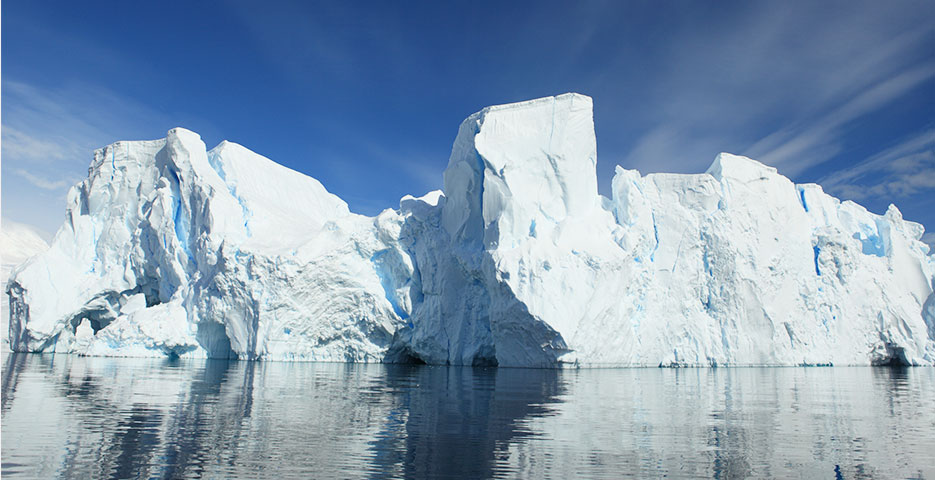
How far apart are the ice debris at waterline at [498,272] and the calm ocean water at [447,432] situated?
972 centimetres

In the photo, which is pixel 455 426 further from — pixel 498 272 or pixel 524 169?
pixel 524 169

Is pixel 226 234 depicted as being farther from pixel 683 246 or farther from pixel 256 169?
pixel 683 246

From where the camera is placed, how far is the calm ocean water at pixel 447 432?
5.37 m

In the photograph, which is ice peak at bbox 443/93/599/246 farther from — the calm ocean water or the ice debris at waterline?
the calm ocean water

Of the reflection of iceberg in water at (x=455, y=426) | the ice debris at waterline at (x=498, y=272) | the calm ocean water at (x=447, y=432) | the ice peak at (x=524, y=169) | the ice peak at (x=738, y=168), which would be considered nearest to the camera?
the calm ocean water at (x=447, y=432)

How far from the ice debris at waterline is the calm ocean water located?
972 cm

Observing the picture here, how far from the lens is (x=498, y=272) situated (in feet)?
68.7

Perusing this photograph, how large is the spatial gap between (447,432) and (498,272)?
13828mm

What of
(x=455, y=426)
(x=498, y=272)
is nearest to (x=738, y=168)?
(x=498, y=272)

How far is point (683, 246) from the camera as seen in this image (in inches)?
A: 995

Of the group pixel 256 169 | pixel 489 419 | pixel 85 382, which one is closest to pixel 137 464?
pixel 489 419

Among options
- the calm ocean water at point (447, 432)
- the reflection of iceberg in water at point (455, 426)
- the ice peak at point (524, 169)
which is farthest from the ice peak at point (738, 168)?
the reflection of iceberg in water at point (455, 426)

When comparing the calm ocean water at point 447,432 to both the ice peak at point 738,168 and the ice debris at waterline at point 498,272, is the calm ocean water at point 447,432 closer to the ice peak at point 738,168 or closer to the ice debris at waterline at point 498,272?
the ice debris at waterline at point 498,272

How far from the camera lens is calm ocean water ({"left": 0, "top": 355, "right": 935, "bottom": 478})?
17.6 feet
